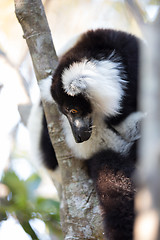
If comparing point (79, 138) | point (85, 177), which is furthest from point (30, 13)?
point (85, 177)

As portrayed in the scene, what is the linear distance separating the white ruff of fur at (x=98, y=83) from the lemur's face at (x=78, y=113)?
70 mm

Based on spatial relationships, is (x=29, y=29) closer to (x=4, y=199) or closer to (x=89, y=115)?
(x=89, y=115)

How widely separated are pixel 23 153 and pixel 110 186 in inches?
190

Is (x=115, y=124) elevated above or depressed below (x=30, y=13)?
below

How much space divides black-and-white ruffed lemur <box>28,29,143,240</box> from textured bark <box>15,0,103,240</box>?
8cm

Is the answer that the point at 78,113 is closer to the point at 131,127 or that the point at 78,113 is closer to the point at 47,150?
the point at 131,127

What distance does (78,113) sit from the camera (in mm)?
2582

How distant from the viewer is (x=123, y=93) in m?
2.72

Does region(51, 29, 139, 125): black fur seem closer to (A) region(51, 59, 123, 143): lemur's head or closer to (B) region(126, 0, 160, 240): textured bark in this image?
(A) region(51, 59, 123, 143): lemur's head

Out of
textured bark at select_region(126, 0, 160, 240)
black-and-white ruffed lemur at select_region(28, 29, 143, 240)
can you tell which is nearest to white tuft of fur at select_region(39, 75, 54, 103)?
black-and-white ruffed lemur at select_region(28, 29, 143, 240)

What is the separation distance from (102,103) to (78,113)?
0.22 metres

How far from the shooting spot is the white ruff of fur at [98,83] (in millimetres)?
2490

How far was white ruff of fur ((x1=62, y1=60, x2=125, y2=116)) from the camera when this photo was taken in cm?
249

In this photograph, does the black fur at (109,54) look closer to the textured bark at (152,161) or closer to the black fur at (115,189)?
the black fur at (115,189)
